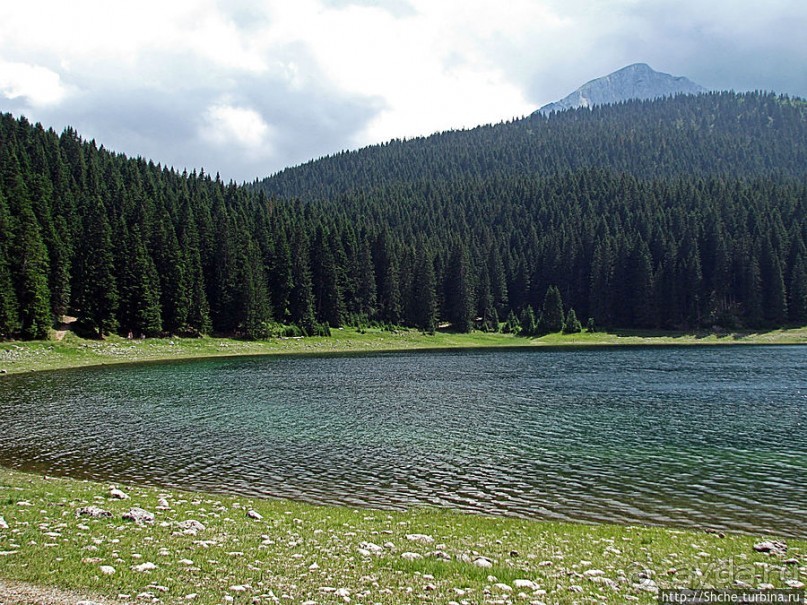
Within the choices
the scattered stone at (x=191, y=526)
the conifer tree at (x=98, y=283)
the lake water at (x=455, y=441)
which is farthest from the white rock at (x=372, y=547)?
the conifer tree at (x=98, y=283)

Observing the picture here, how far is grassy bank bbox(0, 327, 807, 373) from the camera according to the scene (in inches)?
2847

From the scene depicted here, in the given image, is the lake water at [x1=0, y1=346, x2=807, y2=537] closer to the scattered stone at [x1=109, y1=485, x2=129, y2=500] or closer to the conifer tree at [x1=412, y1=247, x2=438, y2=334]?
the scattered stone at [x1=109, y1=485, x2=129, y2=500]

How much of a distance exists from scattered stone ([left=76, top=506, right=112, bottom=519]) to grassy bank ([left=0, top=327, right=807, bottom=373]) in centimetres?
5698

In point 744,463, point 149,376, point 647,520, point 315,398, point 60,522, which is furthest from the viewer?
point 149,376

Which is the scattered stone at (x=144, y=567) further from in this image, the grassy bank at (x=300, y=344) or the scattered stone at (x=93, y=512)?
the grassy bank at (x=300, y=344)

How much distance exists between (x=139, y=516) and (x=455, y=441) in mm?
16936

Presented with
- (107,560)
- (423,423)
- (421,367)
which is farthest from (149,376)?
(107,560)

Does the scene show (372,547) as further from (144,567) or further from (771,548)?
(771,548)

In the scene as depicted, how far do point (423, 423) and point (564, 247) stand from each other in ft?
493

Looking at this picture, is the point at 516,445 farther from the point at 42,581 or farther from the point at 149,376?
the point at 149,376

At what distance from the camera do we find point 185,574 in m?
10.4

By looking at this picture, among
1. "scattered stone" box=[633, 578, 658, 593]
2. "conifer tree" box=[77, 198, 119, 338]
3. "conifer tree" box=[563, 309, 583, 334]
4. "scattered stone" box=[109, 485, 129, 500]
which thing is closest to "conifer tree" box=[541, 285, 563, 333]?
"conifer tree" box=[563, 309, 583, 334]

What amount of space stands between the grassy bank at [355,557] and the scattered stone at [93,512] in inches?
7.1

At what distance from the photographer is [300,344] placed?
109 m
